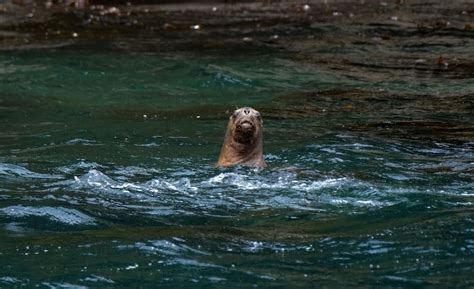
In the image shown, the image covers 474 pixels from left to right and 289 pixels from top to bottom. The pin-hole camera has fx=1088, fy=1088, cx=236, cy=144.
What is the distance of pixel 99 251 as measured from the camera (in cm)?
653

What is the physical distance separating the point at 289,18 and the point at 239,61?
212 inches

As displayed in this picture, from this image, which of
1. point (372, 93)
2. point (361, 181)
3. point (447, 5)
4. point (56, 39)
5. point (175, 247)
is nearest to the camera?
point (175, 247)

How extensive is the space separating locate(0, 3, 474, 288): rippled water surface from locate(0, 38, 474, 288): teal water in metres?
0.02

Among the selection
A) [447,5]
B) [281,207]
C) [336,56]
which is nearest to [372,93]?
[336,56]

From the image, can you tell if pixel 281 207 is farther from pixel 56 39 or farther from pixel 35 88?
pixel 56 39

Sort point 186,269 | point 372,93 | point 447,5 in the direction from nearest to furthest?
point 186,269, point 372,93, point 447,5

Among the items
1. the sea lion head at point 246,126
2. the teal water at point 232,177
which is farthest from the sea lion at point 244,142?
the teal water at point 232,177

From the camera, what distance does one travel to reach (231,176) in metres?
9.01

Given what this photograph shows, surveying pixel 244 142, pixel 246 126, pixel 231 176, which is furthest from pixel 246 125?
pixel 231 176

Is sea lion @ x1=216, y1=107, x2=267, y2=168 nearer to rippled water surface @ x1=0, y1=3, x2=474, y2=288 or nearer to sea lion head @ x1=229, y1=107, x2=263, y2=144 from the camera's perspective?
sea lion head @ x1=229, y1=107, x2=263, y2=144

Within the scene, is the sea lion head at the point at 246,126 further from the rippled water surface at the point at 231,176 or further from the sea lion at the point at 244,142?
the rippled water surface at the point at 231,176

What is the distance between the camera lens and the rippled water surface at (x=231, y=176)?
20.5 feet

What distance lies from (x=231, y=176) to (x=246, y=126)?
1.16 metres

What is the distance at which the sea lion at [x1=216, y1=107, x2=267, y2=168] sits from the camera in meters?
A: 9.91
